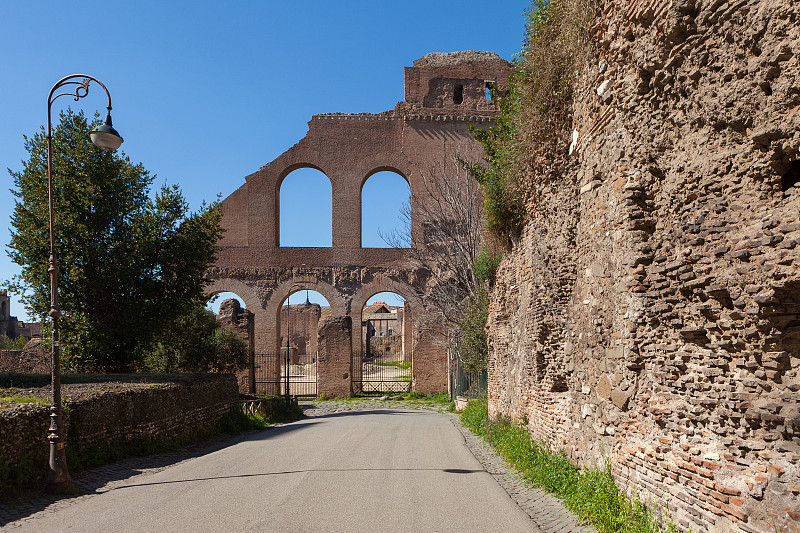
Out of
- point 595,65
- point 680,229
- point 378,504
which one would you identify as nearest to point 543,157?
point 595,65

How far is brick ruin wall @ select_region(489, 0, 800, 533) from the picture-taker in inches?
134

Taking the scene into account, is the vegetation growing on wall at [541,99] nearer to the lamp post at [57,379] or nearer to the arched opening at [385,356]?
the lamp post at [57,379]

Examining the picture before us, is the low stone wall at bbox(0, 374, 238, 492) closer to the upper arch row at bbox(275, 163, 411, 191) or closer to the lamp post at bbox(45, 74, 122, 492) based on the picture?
the lamp post at bbox(45, 74, 122, 492)

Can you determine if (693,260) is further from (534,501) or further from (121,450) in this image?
(121,450)

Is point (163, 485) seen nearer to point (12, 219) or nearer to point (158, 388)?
point (158, 388)

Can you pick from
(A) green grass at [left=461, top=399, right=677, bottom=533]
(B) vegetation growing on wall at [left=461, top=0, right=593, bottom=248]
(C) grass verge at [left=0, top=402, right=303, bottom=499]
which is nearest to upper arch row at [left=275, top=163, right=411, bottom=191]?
(C) grass verge at [left=0, top=402, right=303, bottom=499]

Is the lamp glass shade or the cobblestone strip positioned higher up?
the lamp glass shade

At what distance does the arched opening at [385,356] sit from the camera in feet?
88.9

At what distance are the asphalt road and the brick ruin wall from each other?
4.83 ft

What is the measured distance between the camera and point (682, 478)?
407cm

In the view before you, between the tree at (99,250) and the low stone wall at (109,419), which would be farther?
the tree at (99,250)

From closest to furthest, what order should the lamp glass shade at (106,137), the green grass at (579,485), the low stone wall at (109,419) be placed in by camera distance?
the green grass at (579,485), the low stone wall at (109,419), the lamp glass shade at (106,137)

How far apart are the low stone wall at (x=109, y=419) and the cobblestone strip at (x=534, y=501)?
18.6 ft

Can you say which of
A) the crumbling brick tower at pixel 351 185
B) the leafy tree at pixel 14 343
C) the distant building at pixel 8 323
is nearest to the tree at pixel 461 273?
the crumbling brick tower at pixel 351 185
